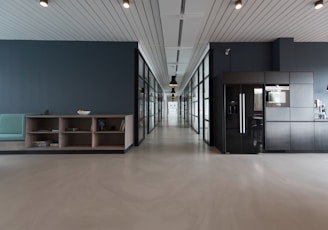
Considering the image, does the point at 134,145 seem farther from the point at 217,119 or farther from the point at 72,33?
the point at 72,33

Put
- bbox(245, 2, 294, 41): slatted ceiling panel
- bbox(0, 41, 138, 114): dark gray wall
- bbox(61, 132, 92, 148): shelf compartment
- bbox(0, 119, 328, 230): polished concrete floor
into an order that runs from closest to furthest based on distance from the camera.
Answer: bbox(0, 119, 328, 230): polished concrete floor
bbox(245, 2, 294, 41): slatted ceiling panel
bbox(61, 132, 92, 148): shelf compartment
bbox(0, 41, 138, 114): dark gray wall

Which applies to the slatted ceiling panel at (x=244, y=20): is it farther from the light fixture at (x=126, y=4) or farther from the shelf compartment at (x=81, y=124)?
the shelf compartment at (x=81, y=124)

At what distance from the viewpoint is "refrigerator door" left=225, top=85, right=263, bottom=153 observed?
577 cm

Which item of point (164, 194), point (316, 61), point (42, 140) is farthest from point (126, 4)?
point (316, 61)

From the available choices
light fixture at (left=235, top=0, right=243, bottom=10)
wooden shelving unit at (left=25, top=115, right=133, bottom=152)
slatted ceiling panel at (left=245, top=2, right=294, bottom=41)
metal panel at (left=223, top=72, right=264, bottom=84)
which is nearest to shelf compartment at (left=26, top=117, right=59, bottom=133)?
wooden shelving unit at (left=25, top=115, right=133, bottom=152)

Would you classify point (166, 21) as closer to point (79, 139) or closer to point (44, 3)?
point (44, 3)

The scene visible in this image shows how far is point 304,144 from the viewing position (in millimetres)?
5859

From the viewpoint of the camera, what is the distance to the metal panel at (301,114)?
19.1 ft

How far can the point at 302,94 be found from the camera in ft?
19.1

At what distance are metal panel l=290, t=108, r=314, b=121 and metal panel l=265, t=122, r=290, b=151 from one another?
1.17ft

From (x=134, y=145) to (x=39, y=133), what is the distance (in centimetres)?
281

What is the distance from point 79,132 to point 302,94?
632 cm

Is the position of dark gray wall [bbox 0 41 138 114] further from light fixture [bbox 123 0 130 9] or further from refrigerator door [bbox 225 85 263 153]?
refrigerator door [bbox 225 85 263 153]

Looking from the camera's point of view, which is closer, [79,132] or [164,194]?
[164,194]
